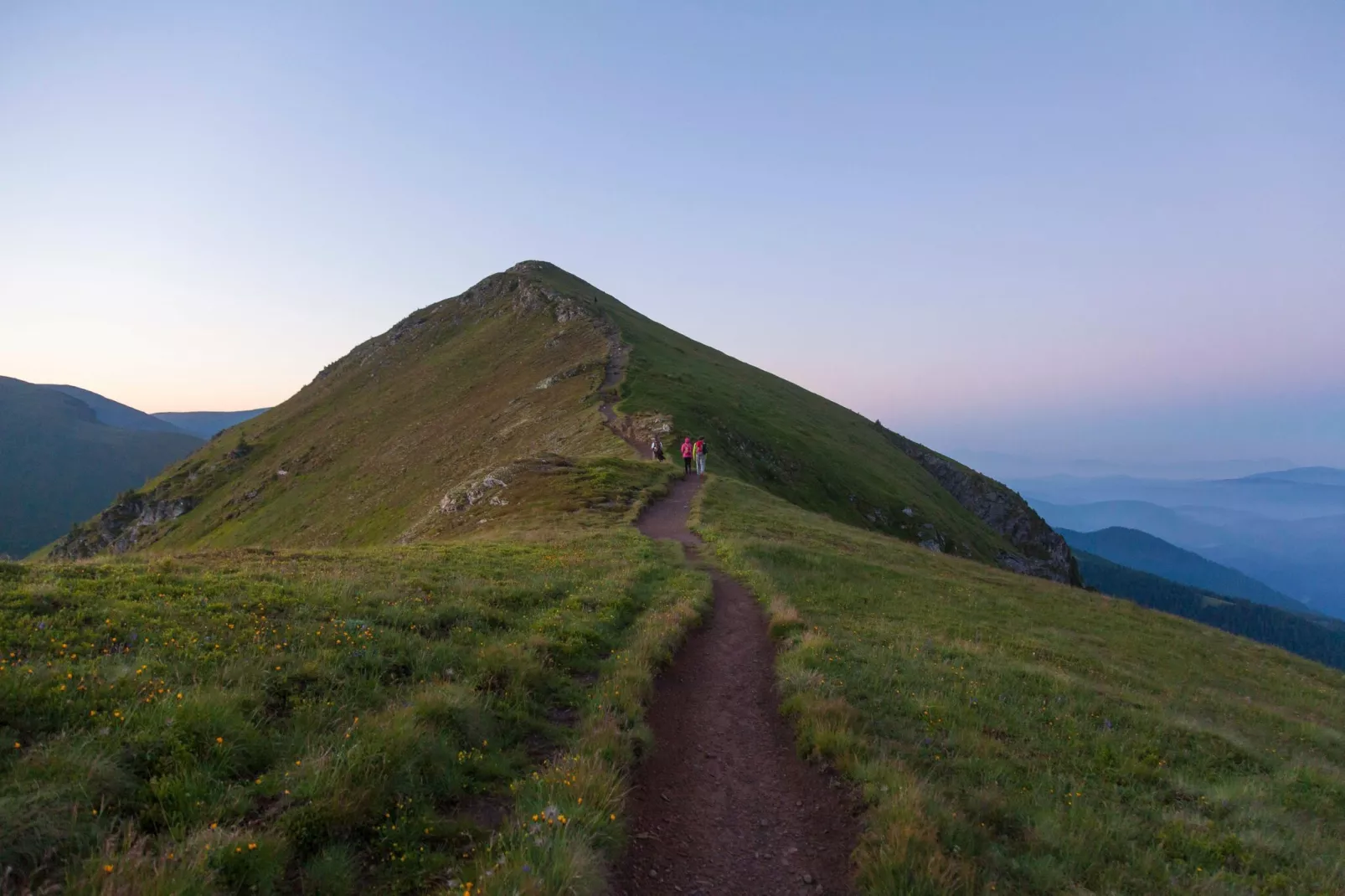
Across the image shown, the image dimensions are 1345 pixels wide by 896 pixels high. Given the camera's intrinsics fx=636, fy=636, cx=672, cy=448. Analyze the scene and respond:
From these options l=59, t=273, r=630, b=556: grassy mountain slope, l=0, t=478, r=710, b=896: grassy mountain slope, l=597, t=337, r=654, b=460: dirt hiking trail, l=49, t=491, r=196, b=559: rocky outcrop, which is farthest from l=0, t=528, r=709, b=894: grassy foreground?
l=49, t=491, r=196, b=559: rocky outcrop

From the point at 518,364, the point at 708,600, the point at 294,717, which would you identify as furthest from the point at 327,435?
the point at 294,717

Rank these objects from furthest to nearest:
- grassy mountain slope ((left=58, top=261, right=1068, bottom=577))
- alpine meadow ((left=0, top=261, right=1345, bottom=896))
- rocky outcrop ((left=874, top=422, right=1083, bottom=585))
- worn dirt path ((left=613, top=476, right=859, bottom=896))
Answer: rocky outcrop ((left=874, top=422, right=1083, bottom=585))
grassy mountain slope ((left=58, top=261, right=1068, bottom=577))
worn dirt path ((left=613, top=476, right=859, bottom=896))
alpine meadow ((left=0, top=261, right=1345, bottom=896))

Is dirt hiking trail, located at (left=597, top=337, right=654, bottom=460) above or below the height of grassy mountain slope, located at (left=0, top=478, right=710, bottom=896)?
above

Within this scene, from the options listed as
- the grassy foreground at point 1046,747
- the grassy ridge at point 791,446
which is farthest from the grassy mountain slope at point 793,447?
the grassy foreground at point 1046,747

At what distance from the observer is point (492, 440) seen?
5381 centimetres

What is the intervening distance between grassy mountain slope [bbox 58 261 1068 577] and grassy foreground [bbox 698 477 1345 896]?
2012cm

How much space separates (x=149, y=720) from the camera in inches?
228

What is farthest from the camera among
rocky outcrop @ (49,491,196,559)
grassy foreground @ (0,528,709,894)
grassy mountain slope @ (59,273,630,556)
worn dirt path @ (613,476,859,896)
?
rocky outcrop @ (49,491,196,559)

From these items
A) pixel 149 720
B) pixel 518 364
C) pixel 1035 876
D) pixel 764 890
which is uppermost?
pixel 518 364

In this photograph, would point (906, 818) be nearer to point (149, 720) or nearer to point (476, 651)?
point (476, 651)

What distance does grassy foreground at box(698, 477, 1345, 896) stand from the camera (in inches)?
248

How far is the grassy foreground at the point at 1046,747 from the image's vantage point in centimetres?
631

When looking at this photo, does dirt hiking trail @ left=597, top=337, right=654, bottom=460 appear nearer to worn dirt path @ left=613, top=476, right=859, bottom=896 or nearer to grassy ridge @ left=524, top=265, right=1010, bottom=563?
grassy ridge @ left=524, top=265, right=1010, bottom=563

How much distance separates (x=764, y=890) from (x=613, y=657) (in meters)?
5.28
